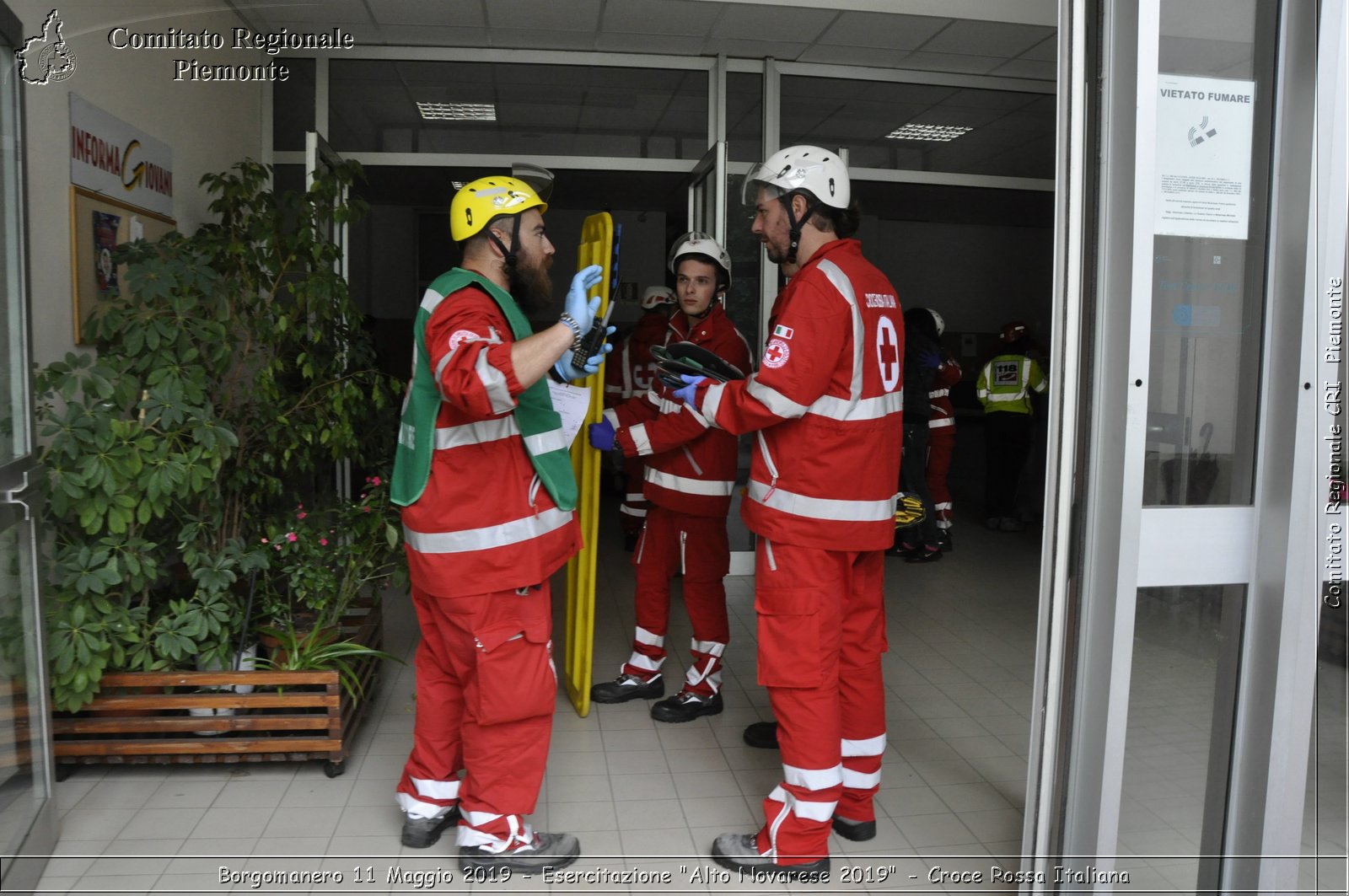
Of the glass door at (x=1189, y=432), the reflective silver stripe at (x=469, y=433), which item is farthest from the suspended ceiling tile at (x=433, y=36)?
the glass door at (x=1189, y=432)

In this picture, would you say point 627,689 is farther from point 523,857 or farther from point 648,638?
point 523,857

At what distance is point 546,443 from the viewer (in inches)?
100

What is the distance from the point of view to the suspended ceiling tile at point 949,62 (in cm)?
598

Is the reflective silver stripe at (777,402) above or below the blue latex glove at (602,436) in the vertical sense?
above

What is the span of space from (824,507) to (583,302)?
817 mm

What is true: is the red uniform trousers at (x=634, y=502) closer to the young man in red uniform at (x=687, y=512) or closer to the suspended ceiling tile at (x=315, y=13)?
the young man in red uniform at (x=687, y=512)

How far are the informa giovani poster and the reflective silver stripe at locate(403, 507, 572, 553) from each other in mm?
1571

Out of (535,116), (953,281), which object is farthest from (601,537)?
(953,281)

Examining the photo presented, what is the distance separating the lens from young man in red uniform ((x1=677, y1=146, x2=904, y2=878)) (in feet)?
8.17

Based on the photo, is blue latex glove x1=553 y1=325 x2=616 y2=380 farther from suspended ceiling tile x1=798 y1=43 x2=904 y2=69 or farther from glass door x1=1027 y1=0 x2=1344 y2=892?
suspended ceiling tile x1=798 y1=43 x2=904 y2=69

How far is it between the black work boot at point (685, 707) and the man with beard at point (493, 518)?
38.2 inches

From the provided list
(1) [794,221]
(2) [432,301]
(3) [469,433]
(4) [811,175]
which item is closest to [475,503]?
(3) [469,433]

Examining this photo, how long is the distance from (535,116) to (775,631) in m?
5.15

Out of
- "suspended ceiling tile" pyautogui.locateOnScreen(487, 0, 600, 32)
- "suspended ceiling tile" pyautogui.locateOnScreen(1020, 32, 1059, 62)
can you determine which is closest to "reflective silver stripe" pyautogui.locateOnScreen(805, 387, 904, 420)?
"suspended ceiling tile" pyautogui.locateOnScreen(487, 0, 600, 32)
